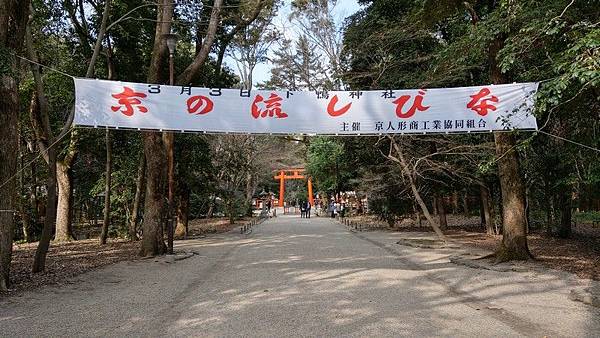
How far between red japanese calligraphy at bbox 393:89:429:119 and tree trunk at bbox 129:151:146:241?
29.6 feet

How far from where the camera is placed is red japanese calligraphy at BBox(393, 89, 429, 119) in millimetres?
8766

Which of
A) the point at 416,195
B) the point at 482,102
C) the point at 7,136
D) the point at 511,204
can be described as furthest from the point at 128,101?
the point at 416,195

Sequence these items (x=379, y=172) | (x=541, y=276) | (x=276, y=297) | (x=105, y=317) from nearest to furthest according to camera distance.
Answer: (x=105, y=317) < (x=276, y=297) < (x=541, y=276) < (x=379, y=172)

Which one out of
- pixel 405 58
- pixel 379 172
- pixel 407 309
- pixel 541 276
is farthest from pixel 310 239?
pixel 407 309

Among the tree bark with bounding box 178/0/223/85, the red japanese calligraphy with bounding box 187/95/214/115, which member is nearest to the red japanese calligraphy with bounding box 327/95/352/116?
the red japanese calligraphy with bounding box 187/95/214/115

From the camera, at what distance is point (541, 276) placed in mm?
8125

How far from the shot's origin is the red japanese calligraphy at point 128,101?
8.55 meters

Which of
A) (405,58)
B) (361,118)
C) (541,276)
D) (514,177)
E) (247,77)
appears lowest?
(541,276)

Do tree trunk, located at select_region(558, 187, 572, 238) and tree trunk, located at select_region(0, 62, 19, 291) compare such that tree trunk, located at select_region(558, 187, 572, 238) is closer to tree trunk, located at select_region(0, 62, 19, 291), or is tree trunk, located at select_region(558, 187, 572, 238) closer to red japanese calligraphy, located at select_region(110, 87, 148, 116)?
red japanese calligraphy, located at select_region(110, 87, 148, 116)

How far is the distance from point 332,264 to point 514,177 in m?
4.36

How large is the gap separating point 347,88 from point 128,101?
1081 centimetres

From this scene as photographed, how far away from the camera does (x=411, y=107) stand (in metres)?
8.78

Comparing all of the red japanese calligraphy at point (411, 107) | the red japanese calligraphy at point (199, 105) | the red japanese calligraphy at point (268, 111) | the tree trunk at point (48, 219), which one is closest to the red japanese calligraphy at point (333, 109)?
the red japanese calligraphy at point (268, 111)

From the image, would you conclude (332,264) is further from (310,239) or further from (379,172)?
(379,172)
